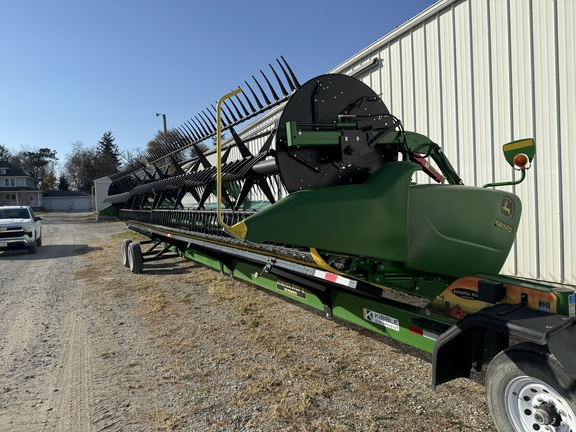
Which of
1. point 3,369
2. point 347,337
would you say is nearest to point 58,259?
point 3,369

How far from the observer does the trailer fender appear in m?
2.21

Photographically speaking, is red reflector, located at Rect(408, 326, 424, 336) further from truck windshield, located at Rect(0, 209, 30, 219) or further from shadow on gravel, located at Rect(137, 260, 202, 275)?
truck windshield, located at Rect(0, 209, 30, 219)

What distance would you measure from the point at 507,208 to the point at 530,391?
1633 mm

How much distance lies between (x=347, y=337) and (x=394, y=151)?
7.08ft

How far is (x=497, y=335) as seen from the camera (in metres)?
2.69

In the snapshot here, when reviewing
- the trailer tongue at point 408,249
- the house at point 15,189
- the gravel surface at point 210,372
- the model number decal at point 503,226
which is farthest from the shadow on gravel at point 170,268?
the house at point 15,189

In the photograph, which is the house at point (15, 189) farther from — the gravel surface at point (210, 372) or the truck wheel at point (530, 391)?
the truck wheel at point (530, 391)

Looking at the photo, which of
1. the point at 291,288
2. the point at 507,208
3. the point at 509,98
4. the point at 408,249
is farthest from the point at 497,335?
the point at 509,98

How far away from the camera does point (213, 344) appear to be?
4777 mm

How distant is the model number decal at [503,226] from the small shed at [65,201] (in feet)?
252

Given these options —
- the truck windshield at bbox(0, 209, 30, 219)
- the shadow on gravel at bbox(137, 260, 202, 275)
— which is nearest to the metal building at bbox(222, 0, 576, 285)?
the shadow on gravel at bbox(137, 260, 202, 275)

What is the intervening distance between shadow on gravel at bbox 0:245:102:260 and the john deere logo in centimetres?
1329

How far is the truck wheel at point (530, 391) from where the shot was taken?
7.13 feet

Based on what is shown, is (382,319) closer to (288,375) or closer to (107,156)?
(288,375)
